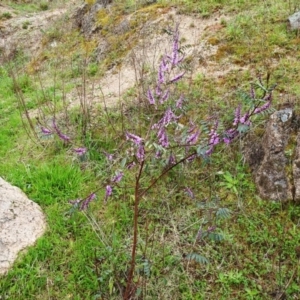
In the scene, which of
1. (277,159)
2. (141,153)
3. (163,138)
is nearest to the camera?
(141,153)

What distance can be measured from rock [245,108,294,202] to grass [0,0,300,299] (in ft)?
0.27

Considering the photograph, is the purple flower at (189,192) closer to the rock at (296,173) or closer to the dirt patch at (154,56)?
the rock at (296,173)

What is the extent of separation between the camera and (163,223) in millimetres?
2627

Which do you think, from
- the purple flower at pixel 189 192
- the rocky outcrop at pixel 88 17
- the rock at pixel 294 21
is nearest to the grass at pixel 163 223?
the purple flower at pixel 189 192

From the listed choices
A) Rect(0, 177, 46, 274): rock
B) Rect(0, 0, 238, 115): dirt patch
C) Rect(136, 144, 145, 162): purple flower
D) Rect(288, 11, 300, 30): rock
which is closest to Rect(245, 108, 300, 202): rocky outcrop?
Rect(0, 0, 238, 115): dirt patch

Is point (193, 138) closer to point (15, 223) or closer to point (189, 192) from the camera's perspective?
point (189, 192)

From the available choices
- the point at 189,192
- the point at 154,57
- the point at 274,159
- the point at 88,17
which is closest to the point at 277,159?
the point at 274,159

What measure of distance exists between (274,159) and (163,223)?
3.16 ft

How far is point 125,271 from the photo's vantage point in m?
2.21

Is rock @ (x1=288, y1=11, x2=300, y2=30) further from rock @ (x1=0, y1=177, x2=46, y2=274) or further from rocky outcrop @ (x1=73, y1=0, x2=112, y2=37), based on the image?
rocky outcrop @ (x1=73, y1=0, x2=112, y2=37)

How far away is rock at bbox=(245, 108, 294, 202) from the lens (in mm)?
2617

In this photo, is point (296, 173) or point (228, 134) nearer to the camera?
point (228, 134)

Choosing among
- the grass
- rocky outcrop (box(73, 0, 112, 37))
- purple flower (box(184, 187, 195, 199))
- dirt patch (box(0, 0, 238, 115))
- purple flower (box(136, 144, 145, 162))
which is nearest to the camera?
purple flower (box(136, 144, 145, 162))

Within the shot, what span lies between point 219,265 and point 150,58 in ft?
11.8
